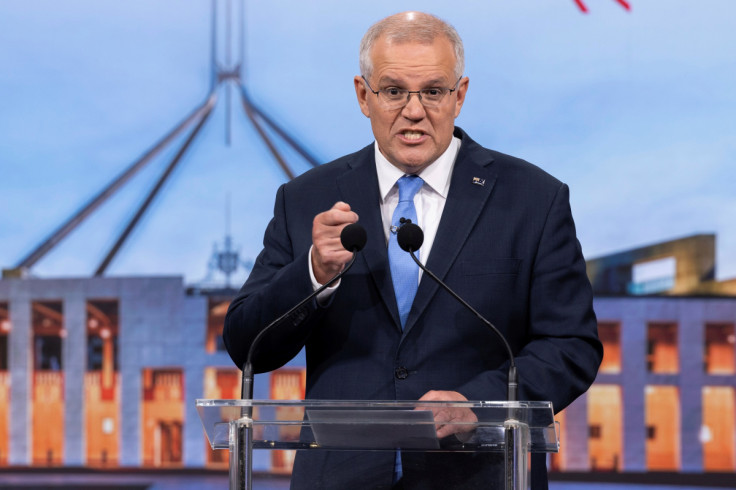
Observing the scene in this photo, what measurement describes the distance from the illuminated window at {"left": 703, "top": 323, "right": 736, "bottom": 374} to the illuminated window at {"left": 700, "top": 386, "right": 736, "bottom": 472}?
10cm

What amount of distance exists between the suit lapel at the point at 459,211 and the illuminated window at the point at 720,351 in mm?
3166

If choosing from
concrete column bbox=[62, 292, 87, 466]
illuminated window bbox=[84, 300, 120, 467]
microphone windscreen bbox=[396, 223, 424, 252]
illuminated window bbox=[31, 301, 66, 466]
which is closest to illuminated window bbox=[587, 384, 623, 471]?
illuminated window bbox=[84, 300, 120, 467]

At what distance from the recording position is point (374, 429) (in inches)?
53.7

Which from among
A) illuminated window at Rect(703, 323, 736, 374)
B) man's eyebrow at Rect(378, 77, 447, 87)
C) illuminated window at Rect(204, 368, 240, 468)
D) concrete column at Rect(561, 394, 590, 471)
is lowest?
concrete column at Rect(561, 394, 590, 471)

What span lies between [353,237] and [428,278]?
272mm

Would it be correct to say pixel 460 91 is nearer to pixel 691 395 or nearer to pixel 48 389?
pixel 691 395

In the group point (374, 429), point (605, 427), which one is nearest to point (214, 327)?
point (605, 427)

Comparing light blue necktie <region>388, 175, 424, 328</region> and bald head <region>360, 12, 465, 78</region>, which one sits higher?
bald head <region>360, 12, 465, 78</region>

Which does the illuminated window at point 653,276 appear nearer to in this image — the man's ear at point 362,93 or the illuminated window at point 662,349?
the illuminated window at point 662,349

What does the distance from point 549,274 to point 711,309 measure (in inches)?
125

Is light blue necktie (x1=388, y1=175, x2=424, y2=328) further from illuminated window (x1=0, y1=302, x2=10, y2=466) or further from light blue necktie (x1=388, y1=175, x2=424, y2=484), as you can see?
illuminated window (x1=0, y1=302, x2=10, y2=466)

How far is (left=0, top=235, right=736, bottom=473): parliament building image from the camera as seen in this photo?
468cm

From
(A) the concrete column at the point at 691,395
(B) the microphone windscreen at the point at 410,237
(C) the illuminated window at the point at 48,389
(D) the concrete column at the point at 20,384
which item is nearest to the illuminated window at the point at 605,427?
(A) the concrete column at the point at 691,395

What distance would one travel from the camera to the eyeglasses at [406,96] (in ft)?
5.95
